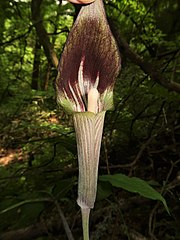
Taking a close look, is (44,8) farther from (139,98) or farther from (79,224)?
(79,224)

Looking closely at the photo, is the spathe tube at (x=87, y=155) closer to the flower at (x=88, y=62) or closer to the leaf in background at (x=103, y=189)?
the flower at (x=88, y=62)

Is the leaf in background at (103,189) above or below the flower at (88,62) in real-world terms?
below

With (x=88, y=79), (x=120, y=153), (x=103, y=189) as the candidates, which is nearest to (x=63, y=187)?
(x=103, y=189)

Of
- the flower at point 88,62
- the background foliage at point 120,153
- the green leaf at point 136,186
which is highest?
the flower at point 88,62

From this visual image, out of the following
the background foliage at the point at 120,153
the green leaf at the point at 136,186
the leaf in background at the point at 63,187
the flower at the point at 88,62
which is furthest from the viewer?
the background foliage at the point at 120,153

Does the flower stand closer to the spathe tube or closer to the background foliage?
the spathe tube

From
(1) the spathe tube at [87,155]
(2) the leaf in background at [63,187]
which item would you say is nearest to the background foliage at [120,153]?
(2) the leaf in background at [63,187]

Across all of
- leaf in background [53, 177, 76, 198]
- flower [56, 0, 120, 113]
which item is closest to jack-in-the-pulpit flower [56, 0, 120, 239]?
flower [56, 0, 120, 113]

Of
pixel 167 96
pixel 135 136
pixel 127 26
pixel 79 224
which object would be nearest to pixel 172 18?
pixel 127 26
